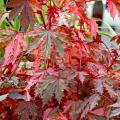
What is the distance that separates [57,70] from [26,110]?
132 millimetres

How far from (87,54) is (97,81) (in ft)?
0.36

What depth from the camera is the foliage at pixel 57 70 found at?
944 mm

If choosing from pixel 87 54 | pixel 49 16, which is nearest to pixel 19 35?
pixel 49 16

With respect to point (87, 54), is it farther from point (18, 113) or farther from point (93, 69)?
point (18, 113)

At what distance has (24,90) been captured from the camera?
1.07 meters

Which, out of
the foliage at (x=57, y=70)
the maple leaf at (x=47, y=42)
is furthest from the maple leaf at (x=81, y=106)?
the maple leaf at (x=47, y=42)

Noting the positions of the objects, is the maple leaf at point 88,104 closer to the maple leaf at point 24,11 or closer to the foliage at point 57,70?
the foliage at point 57,70

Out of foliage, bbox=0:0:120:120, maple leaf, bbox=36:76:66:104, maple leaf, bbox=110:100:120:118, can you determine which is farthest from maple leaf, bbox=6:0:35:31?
maple leaf, bbox=110:100:120:118

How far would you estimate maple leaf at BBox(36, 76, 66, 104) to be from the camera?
0.94 m

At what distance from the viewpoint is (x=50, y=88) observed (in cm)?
95

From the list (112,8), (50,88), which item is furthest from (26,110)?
(112,8)

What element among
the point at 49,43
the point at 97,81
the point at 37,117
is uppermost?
the point at 49,43

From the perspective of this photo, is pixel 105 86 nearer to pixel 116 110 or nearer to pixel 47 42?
pixel 116 110

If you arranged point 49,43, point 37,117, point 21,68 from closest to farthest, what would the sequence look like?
point 49,43 → point 37,117 → point 21,68
